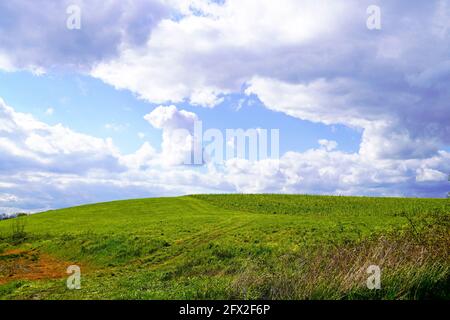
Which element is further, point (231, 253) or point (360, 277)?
point (231, 253)

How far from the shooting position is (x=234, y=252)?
26.8 m

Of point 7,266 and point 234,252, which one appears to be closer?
point 234,252

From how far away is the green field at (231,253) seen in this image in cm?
1186

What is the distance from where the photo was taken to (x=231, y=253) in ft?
87.4

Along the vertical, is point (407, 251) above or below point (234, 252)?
above

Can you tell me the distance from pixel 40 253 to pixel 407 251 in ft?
101

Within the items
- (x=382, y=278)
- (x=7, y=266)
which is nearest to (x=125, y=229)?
(x=7, y=266)

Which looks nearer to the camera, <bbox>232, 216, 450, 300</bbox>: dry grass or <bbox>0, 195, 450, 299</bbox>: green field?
<bbox>232, 216, 450, 300</bbox>: dry grass

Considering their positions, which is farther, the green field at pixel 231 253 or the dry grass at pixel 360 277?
the green field at pixel 231 253

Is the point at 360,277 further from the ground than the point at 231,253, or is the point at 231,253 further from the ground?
the point at 360,277

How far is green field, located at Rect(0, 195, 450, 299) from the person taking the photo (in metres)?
11.9
